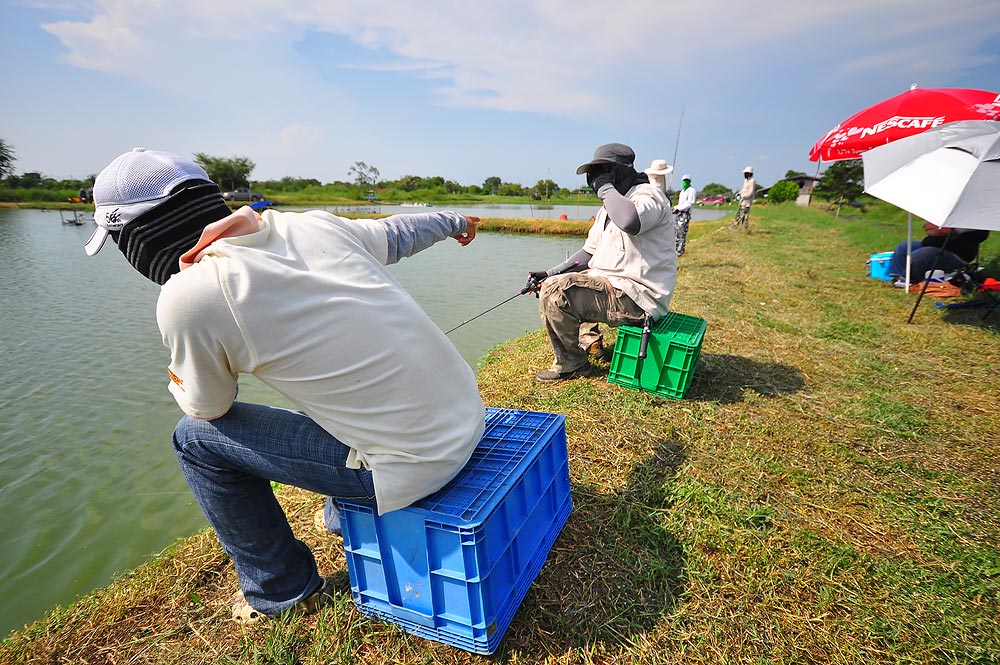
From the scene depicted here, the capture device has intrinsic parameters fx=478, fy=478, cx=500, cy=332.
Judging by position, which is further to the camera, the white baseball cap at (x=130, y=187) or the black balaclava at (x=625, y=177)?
the black balaclava at (x=625, y=177)

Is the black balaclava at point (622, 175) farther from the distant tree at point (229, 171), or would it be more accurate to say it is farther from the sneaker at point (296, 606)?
the distant tree at point (229, 171)

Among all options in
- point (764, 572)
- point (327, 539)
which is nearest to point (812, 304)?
point (764, 572)

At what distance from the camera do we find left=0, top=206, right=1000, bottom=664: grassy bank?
5.05 ft

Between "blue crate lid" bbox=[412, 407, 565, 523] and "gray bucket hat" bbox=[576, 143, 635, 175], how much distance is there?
196cm

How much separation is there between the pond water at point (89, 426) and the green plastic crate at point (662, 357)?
98.8 inches

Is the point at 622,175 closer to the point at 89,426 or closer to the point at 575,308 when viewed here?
the point at 575,308

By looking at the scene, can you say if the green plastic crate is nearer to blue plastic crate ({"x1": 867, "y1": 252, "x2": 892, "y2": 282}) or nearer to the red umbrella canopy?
the red umbrella canopy

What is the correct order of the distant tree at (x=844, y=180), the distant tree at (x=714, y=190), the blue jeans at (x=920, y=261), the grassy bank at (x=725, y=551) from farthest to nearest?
the distant tree at (x=714, y=190)
the distant tree at (x=844, y=180)
the blue jeans at (x=920, y=261)
the grassy bank at (x=725, y=551)

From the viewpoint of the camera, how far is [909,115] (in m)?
6.17

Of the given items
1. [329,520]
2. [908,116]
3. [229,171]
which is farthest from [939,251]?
[229,171]

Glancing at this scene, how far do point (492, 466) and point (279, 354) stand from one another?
763 millimetres

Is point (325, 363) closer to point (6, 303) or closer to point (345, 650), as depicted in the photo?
point (345, 650)

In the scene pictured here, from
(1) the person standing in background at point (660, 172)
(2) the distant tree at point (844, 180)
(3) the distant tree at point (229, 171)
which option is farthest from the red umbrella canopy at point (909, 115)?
(3) the distant tree at point (229, 171)

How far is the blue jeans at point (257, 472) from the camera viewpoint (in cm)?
134
